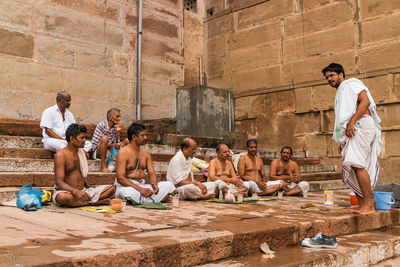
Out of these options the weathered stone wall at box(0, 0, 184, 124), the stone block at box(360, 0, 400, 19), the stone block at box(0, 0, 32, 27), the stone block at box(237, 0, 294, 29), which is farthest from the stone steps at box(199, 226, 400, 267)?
the stone block at box(237, 0, 294, 29)

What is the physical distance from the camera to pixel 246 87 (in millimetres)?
11398

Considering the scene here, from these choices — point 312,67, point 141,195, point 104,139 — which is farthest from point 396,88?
point 141,195

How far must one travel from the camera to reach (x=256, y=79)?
36.7ft

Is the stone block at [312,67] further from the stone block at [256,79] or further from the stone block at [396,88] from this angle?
the stone block at [396,88]

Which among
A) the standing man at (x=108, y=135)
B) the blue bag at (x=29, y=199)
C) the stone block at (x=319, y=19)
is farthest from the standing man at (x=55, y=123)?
the stone block at (x=319, y=19)

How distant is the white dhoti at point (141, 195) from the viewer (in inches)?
191

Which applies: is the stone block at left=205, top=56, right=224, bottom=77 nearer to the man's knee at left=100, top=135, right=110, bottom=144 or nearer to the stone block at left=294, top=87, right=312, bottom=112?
the stone block at left=294, top=87, right=312, bottom=112

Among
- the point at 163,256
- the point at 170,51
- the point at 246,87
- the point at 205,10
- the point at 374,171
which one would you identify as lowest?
the point at 163,256

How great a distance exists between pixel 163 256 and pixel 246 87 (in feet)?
30.1

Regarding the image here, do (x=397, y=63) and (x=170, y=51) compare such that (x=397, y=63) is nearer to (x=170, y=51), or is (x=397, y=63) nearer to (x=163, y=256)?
(x=170, y=51)

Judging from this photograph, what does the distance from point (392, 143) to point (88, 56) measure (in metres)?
7.14

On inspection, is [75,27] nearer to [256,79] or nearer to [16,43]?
[16,43]

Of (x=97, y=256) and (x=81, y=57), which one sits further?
(x=81, y=57)

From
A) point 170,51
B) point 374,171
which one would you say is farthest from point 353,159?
point 170,51
